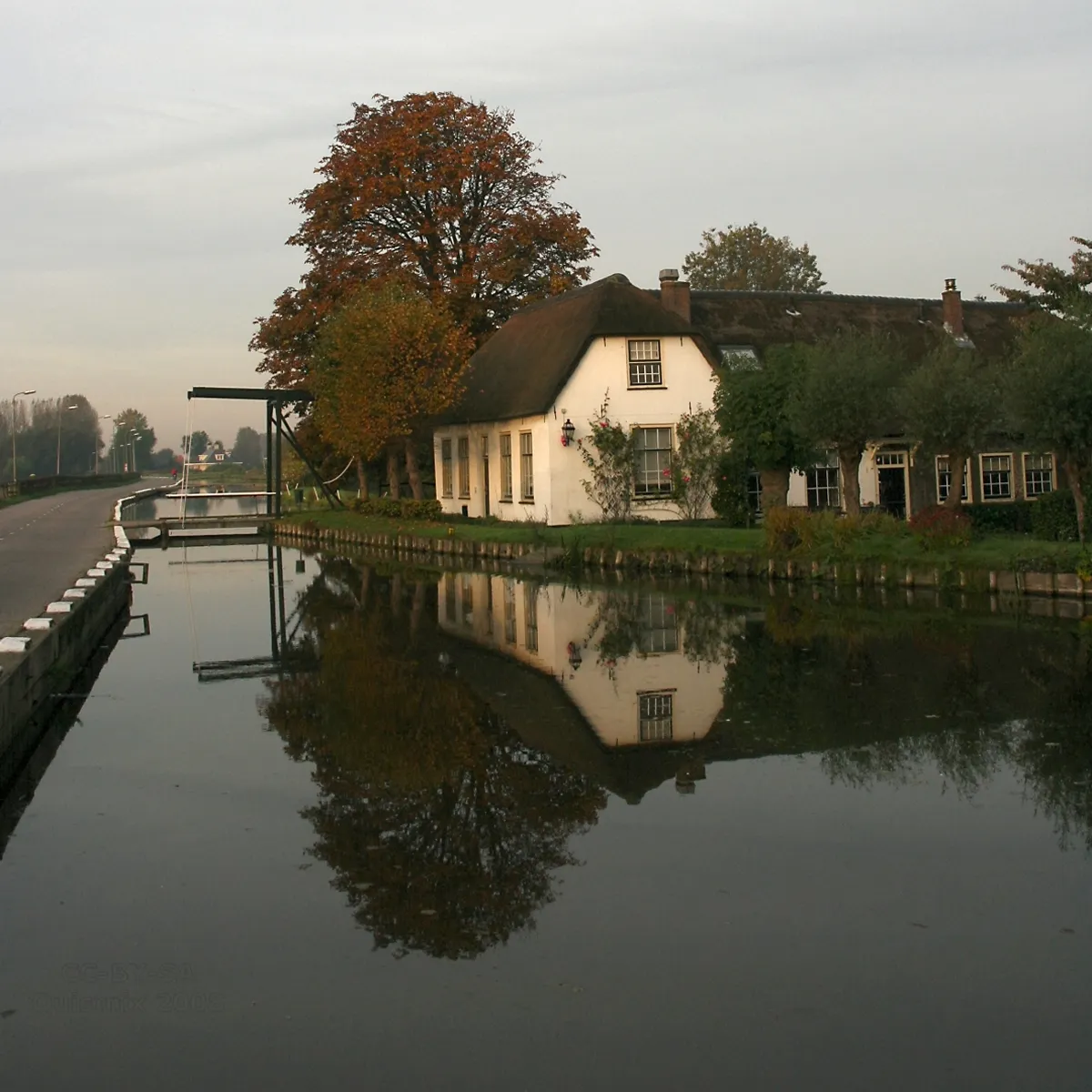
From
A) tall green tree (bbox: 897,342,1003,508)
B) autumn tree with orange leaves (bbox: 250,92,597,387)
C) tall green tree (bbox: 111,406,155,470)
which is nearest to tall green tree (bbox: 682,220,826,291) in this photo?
autumn tree with orange leaves (bbox: 250,92,597,387)

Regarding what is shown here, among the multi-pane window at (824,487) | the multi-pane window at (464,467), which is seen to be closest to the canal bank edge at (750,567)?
the multi-pane window at (464,467)

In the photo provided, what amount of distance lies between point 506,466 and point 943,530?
17.0 m

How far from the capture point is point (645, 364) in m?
32.8

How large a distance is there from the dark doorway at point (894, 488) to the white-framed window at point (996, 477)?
2229 millimetres

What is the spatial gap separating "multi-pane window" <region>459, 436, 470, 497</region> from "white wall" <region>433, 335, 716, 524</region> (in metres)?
5.44

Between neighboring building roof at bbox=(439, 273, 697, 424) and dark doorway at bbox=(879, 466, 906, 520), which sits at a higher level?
neighboring building roof at bbox=(439, 273, 697, 424)

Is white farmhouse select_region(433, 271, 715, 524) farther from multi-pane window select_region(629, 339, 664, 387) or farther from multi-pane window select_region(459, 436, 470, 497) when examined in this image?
multi-pane window select_region(459, 436, 470, 497)

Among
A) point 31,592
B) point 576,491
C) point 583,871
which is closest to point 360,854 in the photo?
point 583,871

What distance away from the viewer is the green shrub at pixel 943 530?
2028 centimetres

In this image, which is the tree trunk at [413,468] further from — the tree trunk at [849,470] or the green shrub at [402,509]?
the tree trunk at [849,470]

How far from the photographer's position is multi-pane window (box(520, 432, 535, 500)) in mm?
33562

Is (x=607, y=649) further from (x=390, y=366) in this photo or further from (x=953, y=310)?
(x=953, y=310)

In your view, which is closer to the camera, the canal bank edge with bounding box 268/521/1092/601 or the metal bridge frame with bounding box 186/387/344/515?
the canal bank edge with bounding box 268/521/1092/601

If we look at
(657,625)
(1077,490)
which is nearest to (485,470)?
(1077,490)
